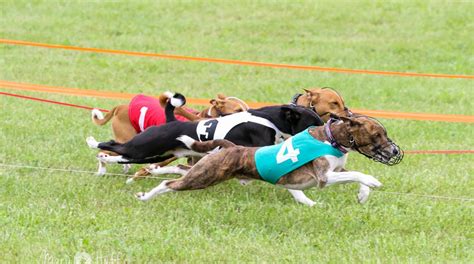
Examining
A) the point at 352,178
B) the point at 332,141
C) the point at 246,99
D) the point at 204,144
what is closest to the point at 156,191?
the point at 204,144

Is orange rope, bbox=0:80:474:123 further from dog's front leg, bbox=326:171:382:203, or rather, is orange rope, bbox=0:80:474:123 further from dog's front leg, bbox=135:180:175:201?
dog's front leg, bbox=326:171:382:203

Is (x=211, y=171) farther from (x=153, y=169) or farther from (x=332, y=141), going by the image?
(x=153, y=169)

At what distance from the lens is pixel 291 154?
6.62 m

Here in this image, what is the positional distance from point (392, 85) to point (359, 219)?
315 inches

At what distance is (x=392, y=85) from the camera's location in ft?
48.6

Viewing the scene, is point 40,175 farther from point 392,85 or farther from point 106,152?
point 392,85

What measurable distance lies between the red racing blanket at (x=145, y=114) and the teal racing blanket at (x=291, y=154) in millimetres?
1709

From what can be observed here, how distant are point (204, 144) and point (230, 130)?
383 mm

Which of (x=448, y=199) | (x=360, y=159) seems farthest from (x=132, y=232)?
(x=360, y=159)

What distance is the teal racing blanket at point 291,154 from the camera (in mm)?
6609

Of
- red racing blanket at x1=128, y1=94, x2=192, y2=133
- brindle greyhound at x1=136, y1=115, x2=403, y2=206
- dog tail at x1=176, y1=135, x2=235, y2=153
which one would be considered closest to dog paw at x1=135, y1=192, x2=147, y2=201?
brindle greyhound at x1=136, y1=115, x2=403, y2=206

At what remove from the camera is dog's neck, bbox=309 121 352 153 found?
21.6 feet

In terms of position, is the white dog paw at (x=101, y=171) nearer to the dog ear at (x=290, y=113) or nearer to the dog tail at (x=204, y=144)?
the dog tail at (x=204, y=144)

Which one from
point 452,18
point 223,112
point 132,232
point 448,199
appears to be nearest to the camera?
point 132,232
